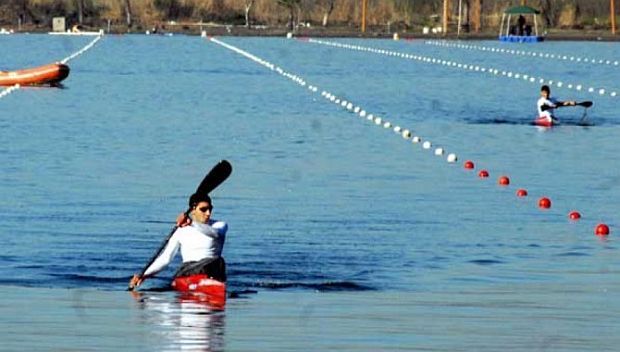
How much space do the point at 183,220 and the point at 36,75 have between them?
3716 centimetres

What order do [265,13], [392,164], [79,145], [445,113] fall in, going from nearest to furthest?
1. [392,164]
2. [79,145]
3. [445,113]
4. [265,13]

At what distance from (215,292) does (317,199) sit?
8.82 meters

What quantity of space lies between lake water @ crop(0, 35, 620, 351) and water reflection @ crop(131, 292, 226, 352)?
39mm

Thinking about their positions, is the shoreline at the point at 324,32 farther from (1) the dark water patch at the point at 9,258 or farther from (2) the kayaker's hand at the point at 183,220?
(2) the kayaker's hand at the point at 183,220

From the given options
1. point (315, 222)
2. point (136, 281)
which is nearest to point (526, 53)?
point (315, 222)

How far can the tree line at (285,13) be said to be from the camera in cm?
11325

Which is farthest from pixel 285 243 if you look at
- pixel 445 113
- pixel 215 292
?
pixel 445 113

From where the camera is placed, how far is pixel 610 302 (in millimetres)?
16422

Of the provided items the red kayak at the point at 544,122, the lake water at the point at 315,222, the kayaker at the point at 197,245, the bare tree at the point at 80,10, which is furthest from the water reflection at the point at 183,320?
the bare tree at the point at 80,10

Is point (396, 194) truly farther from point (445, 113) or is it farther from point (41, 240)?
point (445, 113)

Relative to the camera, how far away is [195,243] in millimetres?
Result: 16531

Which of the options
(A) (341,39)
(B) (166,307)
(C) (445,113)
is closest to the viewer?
(B) (166,307)

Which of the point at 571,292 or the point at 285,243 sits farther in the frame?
the point at 285,243

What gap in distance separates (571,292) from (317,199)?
8497 millimetres
